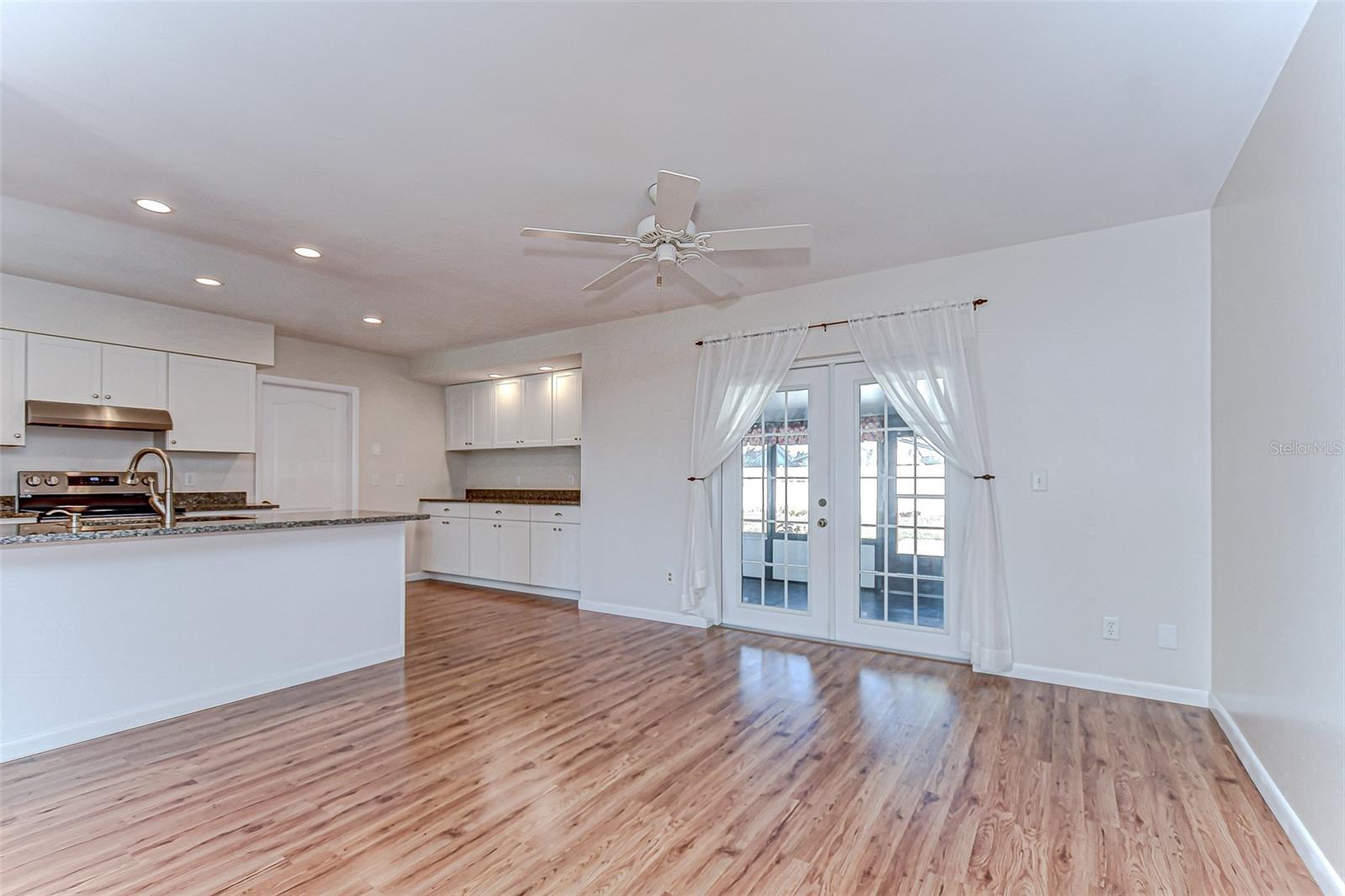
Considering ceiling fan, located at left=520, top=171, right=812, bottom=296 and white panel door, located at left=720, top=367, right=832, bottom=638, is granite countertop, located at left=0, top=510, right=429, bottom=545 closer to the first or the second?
ceiling fan, located at left=520, top=171, right=812, bottom=296

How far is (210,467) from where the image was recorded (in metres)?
5.54

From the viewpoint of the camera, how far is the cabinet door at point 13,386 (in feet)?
14.0

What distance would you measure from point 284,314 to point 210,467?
1534mm

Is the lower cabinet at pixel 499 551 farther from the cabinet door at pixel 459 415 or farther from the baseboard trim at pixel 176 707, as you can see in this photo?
the baseboard trim at pixel 176 707

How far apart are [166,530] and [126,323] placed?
284 centimetres

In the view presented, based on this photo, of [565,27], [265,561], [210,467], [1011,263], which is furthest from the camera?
[210,467]

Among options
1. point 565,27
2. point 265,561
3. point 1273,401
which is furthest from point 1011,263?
point 265,561

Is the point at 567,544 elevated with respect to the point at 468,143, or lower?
lower

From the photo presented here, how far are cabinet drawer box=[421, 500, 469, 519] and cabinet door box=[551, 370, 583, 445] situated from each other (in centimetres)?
128

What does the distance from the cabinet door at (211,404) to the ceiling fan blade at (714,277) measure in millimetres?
4135

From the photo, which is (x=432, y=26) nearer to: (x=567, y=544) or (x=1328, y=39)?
(x=1328, y=39)

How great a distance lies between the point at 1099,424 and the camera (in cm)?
353

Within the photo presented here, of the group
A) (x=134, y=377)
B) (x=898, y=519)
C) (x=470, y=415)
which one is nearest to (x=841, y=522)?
(x=898, y=519)

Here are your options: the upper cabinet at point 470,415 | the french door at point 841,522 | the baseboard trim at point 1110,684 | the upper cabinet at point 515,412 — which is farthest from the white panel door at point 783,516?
the upper cabinet at point 470,415
